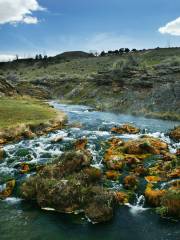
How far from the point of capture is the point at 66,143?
44781 mm

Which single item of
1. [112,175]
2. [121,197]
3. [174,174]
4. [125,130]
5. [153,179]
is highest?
[125,130]

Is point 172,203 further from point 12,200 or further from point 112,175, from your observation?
point 12,200

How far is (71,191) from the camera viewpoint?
2702 centimetres

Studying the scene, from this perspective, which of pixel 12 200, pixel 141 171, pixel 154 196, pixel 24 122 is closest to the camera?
pixel 154 196

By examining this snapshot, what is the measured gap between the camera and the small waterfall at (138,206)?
26.3m

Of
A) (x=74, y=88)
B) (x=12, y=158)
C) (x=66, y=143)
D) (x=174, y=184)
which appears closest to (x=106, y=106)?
(x=74, y=88)

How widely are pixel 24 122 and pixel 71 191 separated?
2998cm

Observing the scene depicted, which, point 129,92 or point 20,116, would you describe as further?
point 129,92

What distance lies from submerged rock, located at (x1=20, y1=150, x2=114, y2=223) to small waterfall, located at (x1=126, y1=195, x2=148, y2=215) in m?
1.65

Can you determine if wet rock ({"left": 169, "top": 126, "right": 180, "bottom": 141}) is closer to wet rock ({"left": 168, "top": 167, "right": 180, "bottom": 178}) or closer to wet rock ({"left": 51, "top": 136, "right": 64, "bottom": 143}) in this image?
wet rock ({"left": 51, "top": 136, "right": 64, "bottom": 143})

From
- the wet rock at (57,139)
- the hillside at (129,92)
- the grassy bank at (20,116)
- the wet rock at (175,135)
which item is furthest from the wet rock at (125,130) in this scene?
the hillside at (129,92)

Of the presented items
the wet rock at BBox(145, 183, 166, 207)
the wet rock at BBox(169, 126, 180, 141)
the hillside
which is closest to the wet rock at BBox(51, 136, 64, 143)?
the wet rock at BBox(169, 126, 180, 141)

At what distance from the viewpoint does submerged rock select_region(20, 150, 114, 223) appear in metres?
25.6

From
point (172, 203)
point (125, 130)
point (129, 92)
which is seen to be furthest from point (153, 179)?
point (129, 92)
